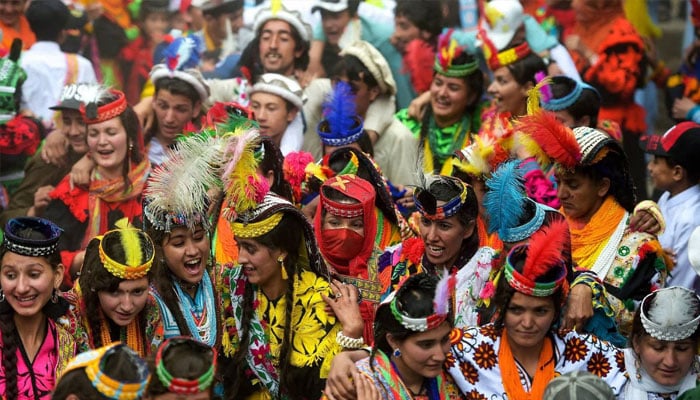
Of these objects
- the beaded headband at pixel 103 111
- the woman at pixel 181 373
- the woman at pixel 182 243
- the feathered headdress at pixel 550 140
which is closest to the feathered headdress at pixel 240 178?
the woman at pixel 182 243

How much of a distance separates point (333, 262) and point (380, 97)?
266 centimetres

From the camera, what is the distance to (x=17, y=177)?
29.6 feet

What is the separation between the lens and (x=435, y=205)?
6609 mm

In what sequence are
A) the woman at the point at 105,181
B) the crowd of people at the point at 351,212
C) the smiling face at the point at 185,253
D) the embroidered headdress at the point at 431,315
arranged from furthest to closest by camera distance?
the woman at the point at 105,181, the smiling face at the point at 185,253, the crowd of people at the point at 351,212, the embroidered headdress at the point at 431,315

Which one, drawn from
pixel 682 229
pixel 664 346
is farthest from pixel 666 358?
pixel 682 229

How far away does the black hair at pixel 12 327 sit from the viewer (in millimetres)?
5652

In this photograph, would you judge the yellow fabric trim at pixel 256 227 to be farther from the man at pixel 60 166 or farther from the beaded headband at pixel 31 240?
the man at pixel 60 166

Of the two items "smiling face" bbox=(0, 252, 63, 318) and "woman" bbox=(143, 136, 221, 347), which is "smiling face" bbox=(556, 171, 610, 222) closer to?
"woman" bbox=(143, 136, 221, 347)

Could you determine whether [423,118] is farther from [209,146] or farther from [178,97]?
[209,146]

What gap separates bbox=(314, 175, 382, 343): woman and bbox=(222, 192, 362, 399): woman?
57cm

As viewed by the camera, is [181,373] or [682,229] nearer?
[181,373]

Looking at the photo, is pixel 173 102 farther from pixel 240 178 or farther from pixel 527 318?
pixel 527 318

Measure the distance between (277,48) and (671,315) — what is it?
4.81 m

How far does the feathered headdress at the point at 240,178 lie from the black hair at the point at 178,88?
290 centimetres
